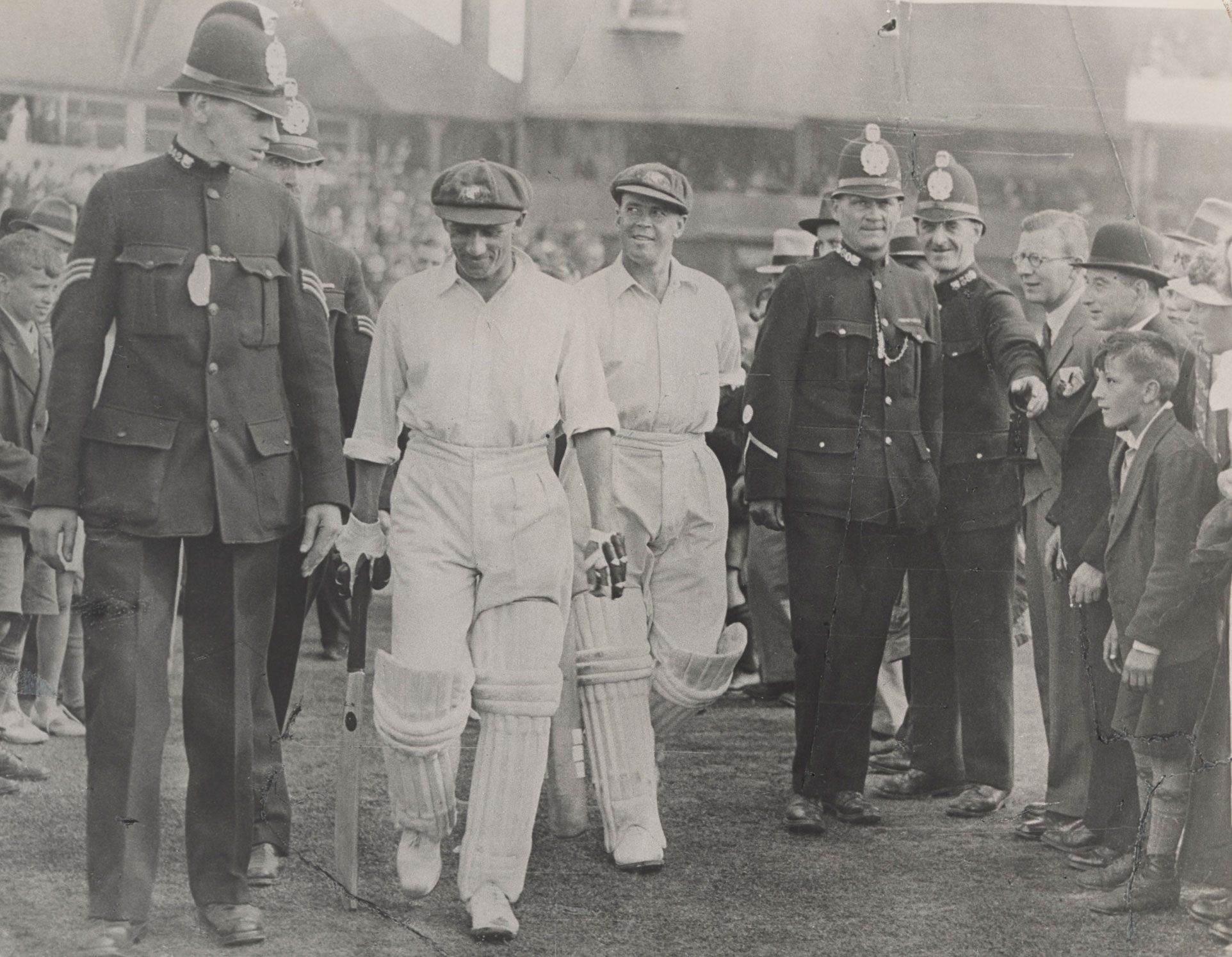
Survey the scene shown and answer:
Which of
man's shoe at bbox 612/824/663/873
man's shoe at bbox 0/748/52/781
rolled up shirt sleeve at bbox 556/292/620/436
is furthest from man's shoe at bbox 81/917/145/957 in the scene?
A: rolled up shirt sleeve at bbox 556/292/620/436

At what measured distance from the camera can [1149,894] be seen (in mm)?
4043

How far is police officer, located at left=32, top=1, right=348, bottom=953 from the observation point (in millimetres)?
3645

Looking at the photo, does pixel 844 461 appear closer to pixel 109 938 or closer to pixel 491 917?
pixel 491 917

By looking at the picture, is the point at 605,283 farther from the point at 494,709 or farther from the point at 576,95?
the point at 494,709

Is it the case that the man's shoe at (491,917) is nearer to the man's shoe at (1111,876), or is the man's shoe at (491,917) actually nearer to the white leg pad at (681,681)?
the white leg pad at (681,681)

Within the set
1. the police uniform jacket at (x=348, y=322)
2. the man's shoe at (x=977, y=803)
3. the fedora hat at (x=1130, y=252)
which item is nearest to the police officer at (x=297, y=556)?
the police uniform jacket at (x=348, y=322)

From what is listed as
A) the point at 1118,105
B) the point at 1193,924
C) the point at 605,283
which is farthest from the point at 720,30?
the point at 1193,924

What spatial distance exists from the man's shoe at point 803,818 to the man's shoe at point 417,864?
101 centimetres

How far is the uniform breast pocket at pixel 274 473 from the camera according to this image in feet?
12.3

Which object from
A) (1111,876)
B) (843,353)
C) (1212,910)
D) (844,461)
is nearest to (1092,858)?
(1111,876)

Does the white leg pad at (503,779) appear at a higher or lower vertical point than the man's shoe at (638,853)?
higher

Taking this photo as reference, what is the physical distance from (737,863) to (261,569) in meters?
1.46

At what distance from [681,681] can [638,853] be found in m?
0.48

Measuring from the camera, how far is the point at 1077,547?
430cm
